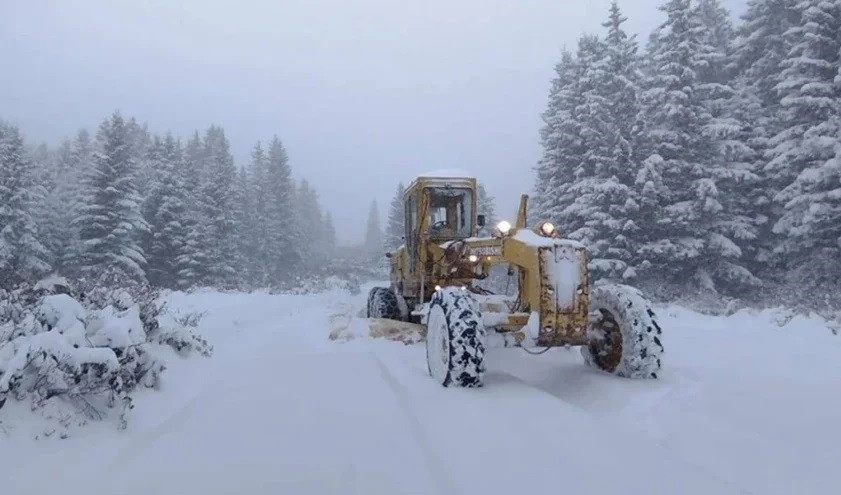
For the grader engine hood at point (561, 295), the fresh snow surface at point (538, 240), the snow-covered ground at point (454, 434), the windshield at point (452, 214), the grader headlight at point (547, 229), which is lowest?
the snow-covered ground at point (454, 434)

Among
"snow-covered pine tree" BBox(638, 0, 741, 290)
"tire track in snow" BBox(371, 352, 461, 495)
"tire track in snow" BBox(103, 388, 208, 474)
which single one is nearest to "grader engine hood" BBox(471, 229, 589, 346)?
"tire track in snow" BBox(371, 352, 461, 495)

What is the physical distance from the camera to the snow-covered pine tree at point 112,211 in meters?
29.9

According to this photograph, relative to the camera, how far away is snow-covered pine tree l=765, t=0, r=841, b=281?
53.0 feet

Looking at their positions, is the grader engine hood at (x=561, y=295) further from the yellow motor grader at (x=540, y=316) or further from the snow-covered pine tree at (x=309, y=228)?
the snow-covered pine tree at (x=309, y=228)

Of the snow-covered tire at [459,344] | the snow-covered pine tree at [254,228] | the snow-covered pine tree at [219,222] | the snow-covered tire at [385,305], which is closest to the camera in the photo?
the snow-covered tire at [459,344]

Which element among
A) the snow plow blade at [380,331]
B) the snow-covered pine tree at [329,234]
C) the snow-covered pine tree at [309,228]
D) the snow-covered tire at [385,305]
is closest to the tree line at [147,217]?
the snow-covered pine tree at [309,228]

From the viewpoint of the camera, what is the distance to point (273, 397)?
17.1 feet

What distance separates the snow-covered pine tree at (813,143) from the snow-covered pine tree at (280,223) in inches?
1468

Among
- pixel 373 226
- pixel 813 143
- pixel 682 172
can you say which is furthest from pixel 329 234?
pixel 813 143

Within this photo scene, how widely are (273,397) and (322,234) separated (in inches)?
3324

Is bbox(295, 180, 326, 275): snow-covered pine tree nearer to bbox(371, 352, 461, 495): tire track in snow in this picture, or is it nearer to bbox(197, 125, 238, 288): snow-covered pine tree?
bbox(197, 125, 238, 288): snow-covered pine tree

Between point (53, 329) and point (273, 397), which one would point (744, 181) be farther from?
point (53, 329)

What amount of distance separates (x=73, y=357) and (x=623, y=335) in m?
5.23

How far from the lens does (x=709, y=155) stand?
20.3m
